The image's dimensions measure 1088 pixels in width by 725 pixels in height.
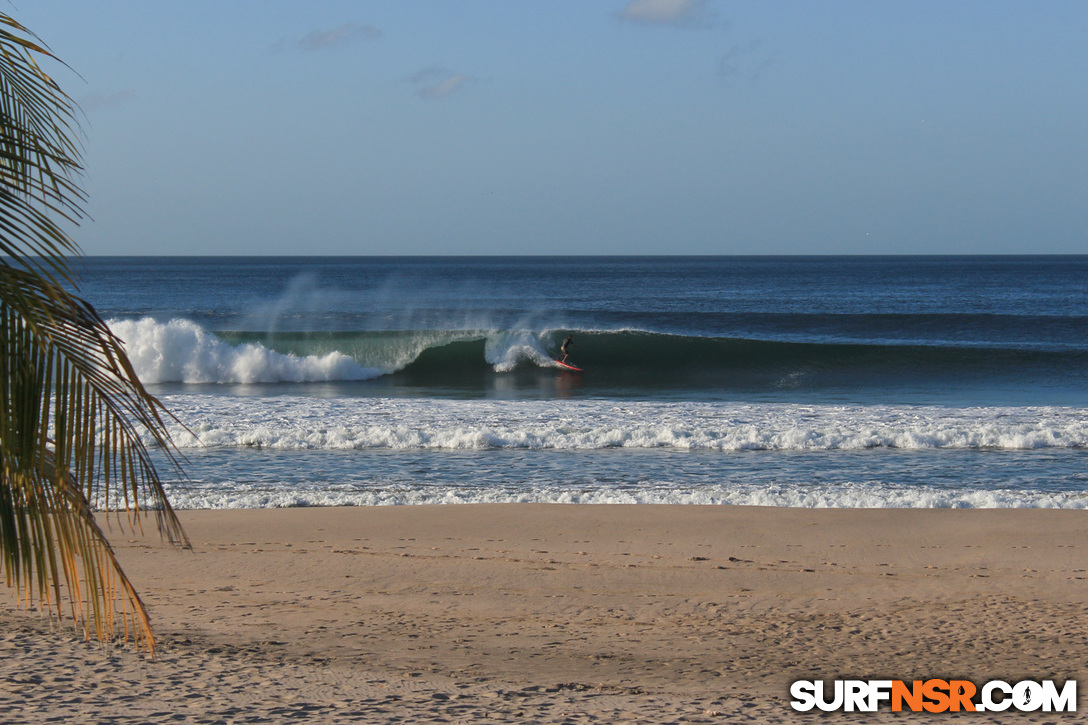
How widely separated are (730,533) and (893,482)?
3.06 metres

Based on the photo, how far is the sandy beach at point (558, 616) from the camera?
413 centimetres

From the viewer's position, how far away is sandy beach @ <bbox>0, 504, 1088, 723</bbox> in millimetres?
4129

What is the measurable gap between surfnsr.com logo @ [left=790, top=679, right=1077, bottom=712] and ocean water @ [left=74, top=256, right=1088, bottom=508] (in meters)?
3.07

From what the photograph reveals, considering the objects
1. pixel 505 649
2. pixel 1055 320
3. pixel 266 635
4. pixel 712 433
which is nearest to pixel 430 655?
pixel 505 649

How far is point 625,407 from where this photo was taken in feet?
48.9

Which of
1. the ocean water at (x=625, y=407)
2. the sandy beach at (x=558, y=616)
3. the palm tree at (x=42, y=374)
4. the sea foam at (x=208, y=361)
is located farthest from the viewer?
the sea foam at (x=208, y=361)

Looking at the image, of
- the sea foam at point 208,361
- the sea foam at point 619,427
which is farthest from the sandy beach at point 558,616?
the sea foam at point 208,361

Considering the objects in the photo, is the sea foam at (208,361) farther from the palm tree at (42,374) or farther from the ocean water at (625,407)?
the palm tree at (42,374)

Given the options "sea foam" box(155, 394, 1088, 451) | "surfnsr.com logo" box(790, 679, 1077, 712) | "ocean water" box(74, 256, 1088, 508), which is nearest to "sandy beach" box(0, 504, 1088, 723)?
"surfnsr.com logo" box(790, 679, 1077, 712)

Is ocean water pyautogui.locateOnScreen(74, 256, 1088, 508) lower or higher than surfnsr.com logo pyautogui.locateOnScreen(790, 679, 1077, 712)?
higher

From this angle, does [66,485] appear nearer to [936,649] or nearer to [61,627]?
[61,627]

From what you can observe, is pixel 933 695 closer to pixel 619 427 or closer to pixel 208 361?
pixel 619 427

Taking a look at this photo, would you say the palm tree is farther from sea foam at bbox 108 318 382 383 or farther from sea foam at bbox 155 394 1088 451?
sea foam at bbox 108 318 382 383

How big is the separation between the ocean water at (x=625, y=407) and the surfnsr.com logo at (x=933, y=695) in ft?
10.1
